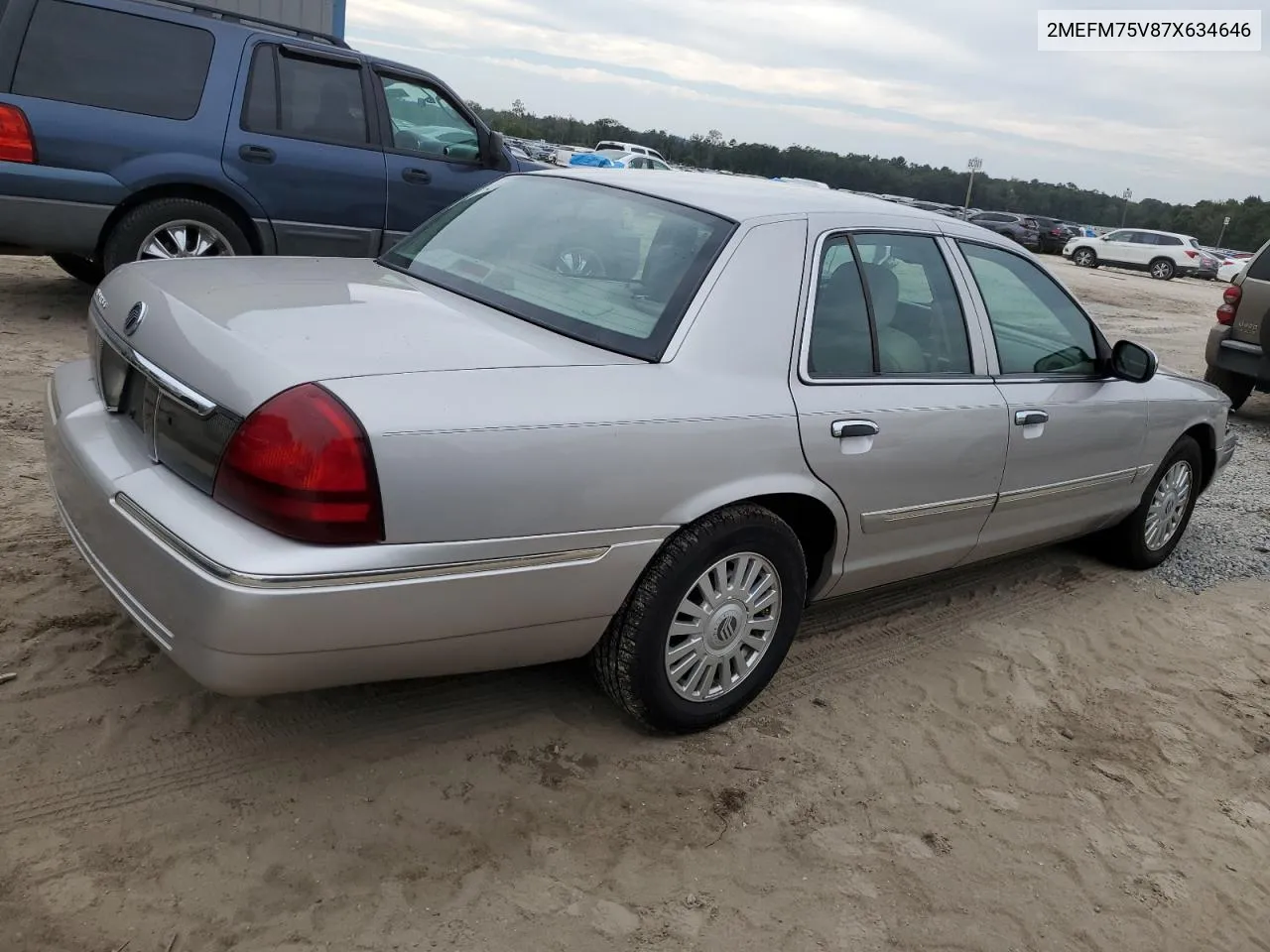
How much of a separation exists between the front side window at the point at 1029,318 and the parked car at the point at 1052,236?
123 feet

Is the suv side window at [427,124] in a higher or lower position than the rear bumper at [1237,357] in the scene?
higher

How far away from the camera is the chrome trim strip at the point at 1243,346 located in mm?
8625

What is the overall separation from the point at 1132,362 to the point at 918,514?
1460mm

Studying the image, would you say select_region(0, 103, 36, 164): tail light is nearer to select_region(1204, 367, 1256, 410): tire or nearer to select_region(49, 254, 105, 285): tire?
select_region(49, 254, 105, 285): tire

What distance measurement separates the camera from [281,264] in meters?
3.28

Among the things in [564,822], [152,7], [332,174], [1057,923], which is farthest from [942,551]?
[152,7]

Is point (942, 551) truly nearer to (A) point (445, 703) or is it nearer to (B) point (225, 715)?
(A) point (445, 703)

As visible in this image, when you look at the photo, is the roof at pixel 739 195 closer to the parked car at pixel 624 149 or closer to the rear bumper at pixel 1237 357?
the rear bumper at pixel 1237 357

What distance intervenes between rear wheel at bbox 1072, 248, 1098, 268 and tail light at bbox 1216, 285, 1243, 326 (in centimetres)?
2891

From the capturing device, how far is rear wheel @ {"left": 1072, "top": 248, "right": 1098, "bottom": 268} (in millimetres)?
35469

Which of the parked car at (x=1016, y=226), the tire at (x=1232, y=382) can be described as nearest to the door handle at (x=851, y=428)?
the tire at (x=1232, y=382)

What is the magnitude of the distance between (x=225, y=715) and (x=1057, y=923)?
2.21 metres

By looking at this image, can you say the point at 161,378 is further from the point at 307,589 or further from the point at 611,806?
the point at 611,806

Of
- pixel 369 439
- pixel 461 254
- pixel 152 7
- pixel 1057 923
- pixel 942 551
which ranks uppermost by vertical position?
pixel 152 7
